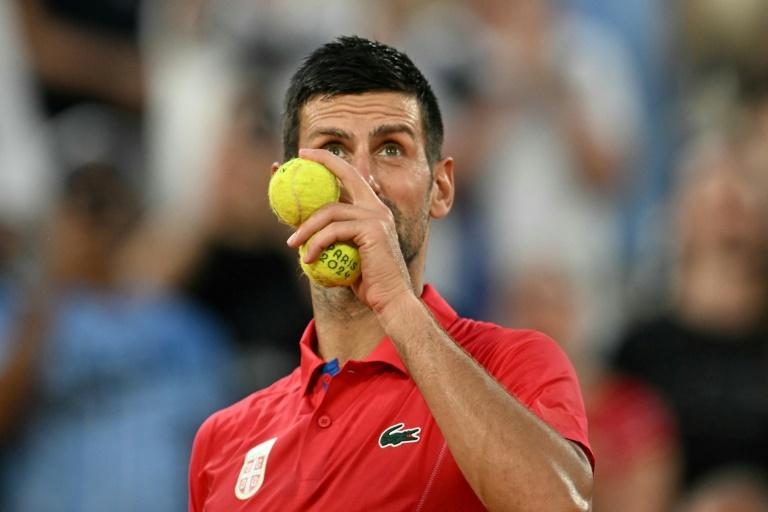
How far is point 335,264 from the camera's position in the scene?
285cm

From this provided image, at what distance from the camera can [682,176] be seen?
8148 mm

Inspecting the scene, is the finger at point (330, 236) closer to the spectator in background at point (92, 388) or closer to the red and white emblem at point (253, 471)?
the red and white emblem at point (253, 471)

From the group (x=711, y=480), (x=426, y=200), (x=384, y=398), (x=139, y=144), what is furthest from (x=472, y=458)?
(x=139, y=144)

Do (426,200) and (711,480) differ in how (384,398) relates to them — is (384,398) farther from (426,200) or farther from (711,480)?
(711,480)

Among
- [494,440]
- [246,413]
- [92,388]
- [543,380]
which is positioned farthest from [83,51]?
[494,440]

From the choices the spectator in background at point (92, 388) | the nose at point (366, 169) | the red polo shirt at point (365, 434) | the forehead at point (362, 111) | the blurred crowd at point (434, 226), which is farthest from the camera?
the blurred crowd at point (434, 226)

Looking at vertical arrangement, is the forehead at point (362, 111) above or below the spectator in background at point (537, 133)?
A: above

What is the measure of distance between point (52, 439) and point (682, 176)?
4.22 m

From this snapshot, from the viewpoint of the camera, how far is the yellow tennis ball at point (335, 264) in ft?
9.32

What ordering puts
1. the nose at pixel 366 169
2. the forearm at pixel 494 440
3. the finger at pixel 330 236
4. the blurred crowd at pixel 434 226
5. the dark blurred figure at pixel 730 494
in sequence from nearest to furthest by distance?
the forearm at pixel 494 440 < the finger at pixel 330 236 < the nose at pixel 366 169 < the blurred crowd at pixel 434 226 < the dark blurred figure at pixel 730 494

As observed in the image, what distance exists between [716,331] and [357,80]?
4.49 meters

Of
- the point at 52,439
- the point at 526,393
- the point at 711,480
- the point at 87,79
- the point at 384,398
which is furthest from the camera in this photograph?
the point at 87,79

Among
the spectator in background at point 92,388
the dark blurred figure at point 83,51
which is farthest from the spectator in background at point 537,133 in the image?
the spectator in background at point 92,388

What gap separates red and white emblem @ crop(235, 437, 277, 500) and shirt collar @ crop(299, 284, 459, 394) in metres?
0.20
